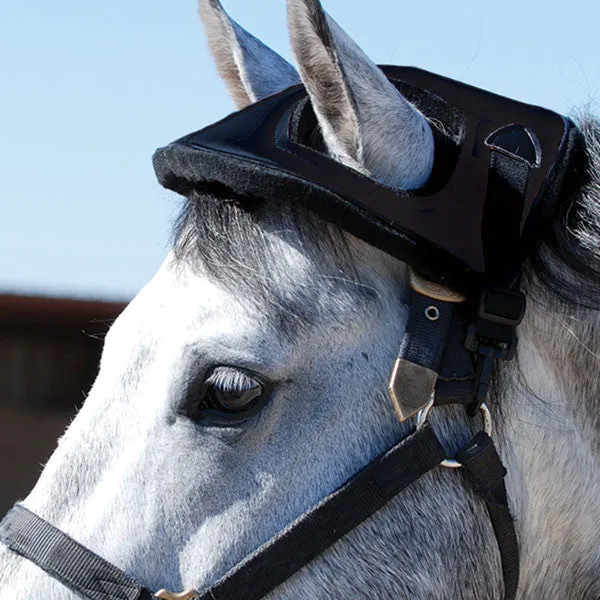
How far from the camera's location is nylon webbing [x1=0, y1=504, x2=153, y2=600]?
1821mm

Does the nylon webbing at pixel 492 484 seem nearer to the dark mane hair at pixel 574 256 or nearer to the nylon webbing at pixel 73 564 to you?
the dark mane hair at pixel 574 256

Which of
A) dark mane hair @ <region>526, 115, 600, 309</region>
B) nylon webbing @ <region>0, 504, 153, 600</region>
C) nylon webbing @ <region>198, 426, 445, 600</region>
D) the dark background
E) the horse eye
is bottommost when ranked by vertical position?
the dark background

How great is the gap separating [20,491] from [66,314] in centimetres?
130

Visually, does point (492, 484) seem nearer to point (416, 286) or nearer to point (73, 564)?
point (416, 286)

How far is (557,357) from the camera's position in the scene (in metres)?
2.04

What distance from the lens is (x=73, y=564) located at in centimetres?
184

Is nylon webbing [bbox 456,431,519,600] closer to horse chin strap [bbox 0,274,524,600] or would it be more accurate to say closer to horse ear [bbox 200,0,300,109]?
horse chin strap [bbox 0,274,524,600]

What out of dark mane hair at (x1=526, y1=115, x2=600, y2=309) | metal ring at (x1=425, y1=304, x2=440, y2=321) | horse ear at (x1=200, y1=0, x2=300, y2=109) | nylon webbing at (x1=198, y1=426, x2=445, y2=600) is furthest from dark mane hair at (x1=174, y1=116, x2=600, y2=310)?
horse ear at (x1=200, y1=0, x2=300, y2=109)

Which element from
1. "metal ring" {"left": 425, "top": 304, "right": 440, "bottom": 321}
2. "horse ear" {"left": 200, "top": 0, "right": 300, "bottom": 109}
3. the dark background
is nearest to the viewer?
"metal ring" {"left": 425, "top": 304, "right": 440, "bottom": 321}

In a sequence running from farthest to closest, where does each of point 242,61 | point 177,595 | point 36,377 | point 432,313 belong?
point 36,377 < point 242,61 < point 432,313 < point 177,595

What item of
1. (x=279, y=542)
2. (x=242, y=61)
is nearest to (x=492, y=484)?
(x=279, y=542)

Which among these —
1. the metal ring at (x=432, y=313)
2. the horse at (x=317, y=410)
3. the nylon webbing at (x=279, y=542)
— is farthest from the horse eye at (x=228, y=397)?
the metal ring at (x=432, y=313)

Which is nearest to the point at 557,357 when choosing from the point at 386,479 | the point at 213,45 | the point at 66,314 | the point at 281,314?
the point at 386,479

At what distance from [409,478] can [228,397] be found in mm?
386
